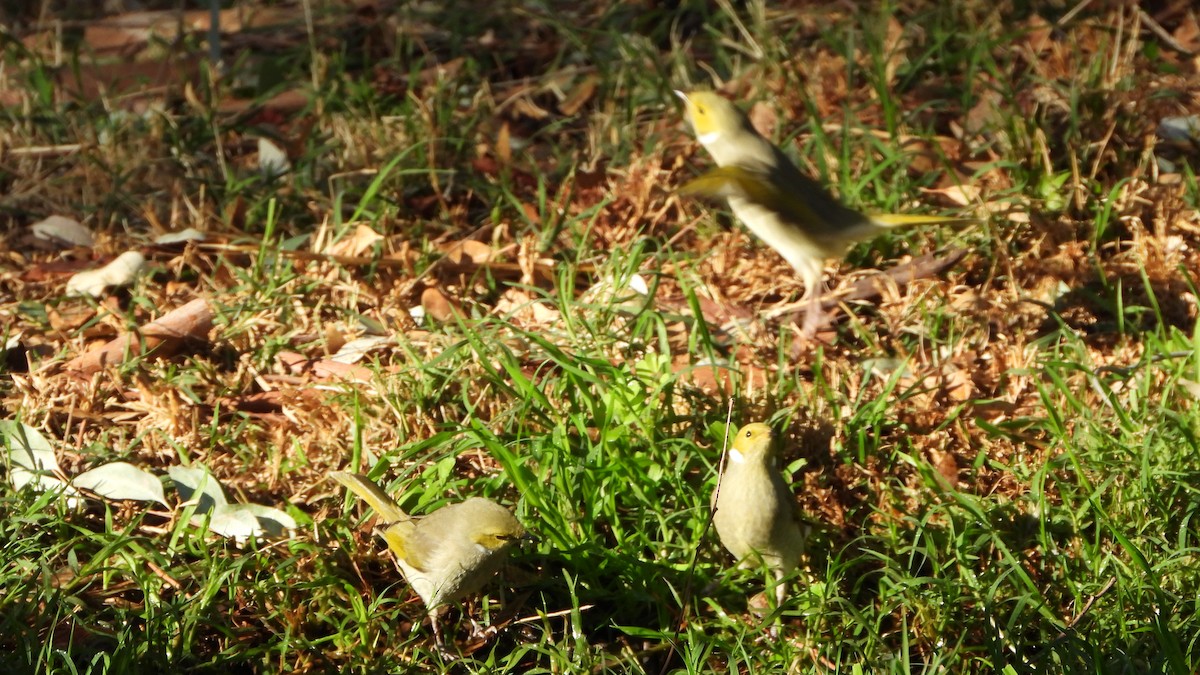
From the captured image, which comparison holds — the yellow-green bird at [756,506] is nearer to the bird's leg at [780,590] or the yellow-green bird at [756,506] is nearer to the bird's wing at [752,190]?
the bird's leg at [780,590]

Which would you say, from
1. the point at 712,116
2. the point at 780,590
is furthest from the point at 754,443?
the point at 712,116

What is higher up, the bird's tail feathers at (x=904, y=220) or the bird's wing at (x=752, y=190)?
the bird's wing at (x=752, y=190)

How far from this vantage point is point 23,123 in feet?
20.8

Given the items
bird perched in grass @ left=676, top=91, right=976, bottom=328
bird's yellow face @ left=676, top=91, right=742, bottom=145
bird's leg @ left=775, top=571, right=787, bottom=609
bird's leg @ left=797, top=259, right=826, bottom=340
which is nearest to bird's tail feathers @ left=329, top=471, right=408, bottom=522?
bird's leg @ left=775, top=571, right=787, bottom=609

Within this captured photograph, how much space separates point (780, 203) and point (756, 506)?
4.22 feet

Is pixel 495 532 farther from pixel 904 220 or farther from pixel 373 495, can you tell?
pixel 904 220

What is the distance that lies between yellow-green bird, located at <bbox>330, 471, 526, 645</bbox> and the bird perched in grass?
1.32m

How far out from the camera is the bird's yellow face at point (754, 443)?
3.73 metres

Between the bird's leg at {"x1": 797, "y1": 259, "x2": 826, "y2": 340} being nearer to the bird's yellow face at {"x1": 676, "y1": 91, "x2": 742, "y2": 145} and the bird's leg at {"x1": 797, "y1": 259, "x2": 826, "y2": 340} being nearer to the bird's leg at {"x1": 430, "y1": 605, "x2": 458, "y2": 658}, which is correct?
the bird's yellow face at {"x1": 676, "y1": 91, "x2": 742, "y2": 145}

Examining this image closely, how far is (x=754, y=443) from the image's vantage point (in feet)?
12.3

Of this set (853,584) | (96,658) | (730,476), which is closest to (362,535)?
(96,658)

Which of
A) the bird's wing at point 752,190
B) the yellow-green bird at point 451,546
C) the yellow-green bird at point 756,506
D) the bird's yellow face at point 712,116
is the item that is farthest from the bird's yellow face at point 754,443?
the bird's yellow face at point 712,116

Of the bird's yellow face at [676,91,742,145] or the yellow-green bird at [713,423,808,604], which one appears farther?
the bird's yellow face at [676,91,742,145]

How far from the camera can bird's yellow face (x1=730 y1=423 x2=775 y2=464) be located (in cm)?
373
